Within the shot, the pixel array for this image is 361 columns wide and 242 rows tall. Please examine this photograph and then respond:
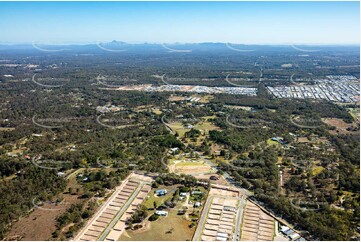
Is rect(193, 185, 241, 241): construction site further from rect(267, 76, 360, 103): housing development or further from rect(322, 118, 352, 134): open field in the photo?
rect(267, 76, 360, 103): housing development

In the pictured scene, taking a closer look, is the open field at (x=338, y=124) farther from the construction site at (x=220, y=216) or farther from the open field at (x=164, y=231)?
the open field at (x=164, y=231)

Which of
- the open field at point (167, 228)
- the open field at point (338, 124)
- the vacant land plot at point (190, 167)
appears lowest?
the open field at point (338, 124)

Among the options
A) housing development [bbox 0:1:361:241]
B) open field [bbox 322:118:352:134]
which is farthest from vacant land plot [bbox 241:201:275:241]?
open field [bbox 322:118:352:134]

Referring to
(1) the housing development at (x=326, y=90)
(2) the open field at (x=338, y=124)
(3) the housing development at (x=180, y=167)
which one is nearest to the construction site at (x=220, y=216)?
(3) the housing development at (x=180, y=167)

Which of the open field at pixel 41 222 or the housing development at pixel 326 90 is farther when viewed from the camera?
the housing development at pixel 326 90

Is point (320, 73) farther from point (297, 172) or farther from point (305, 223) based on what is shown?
point (305, 223)

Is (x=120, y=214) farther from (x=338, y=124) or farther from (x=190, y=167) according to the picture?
(x=338, y=124)
